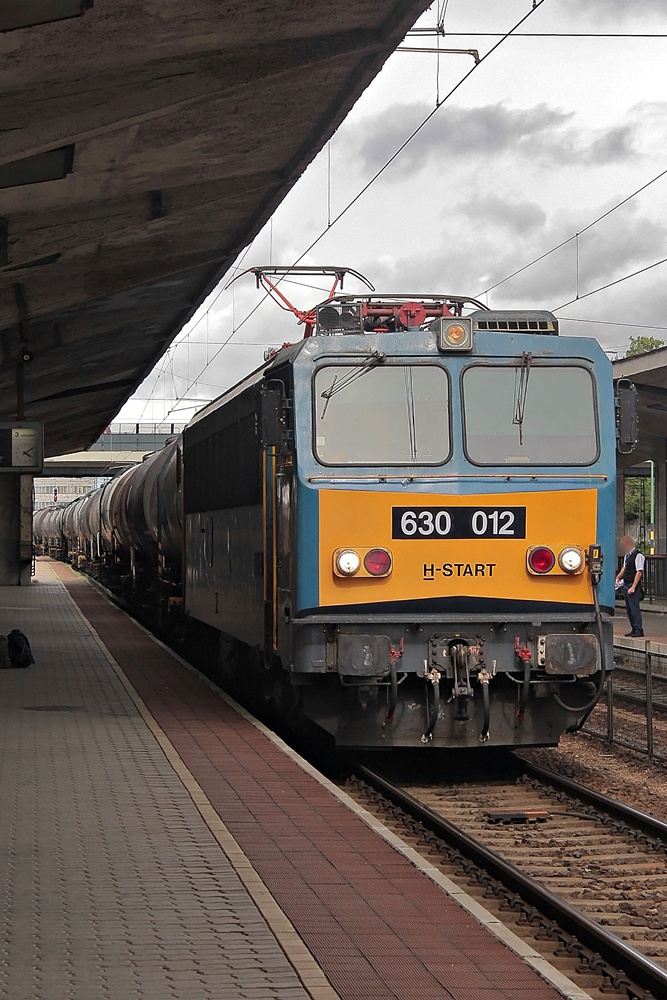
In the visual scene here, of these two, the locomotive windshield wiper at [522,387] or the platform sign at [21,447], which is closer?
the locomotive windshield wiper at [522,387]

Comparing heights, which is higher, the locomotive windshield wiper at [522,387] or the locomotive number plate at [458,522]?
the locomotive windshield wiper at [522,387]

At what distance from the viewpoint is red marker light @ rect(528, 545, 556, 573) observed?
33.9 ft

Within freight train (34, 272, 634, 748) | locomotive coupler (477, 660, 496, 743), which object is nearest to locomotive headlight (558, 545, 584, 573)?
freight train (34, 272, 634, 748)

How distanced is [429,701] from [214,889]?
3.94m

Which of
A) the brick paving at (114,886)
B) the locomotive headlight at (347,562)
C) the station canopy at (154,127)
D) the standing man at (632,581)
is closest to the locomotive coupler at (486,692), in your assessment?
the locomotive headlight at (347,562)

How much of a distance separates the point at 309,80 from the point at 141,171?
9.18 ft

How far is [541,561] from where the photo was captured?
10344 mm

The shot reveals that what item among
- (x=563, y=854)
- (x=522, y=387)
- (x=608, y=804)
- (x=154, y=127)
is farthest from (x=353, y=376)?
(x=154, y=127)

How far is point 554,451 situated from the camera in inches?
416

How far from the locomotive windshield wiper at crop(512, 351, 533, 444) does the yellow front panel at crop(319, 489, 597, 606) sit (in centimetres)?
68

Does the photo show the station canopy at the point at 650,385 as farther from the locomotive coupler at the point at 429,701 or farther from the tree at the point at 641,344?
the tree at the point at 641,344

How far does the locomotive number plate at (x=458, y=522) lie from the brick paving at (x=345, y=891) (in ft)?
6.56

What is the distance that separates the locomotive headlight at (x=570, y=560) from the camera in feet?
33.9

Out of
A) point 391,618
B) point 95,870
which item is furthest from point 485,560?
point 95,870
